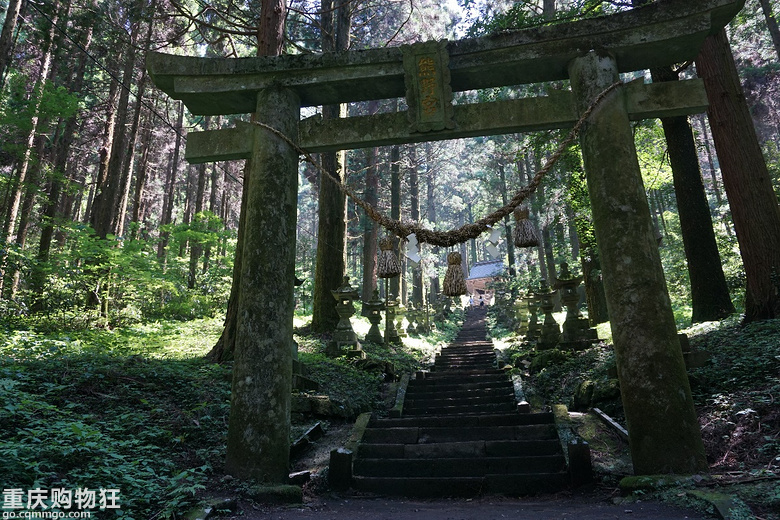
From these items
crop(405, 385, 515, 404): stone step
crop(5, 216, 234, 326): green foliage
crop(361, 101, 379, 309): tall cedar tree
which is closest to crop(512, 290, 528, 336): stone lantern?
crop(361, 101, 379, 309): tall cedar tree

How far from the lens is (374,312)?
12.6 meters

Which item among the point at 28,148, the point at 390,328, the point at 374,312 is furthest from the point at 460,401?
the point at 28,148

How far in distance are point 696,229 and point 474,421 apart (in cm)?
548

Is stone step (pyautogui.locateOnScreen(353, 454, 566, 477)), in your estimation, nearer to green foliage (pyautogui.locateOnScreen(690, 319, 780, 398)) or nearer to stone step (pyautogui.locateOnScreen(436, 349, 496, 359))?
green foliage (pyautogui.locateOnScreen(690, 319, 780, 398))

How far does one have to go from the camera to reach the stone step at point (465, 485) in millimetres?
3963

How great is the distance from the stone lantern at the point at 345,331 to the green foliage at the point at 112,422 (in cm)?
329

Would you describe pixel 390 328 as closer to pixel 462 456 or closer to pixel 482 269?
Answer: pixel 462 456

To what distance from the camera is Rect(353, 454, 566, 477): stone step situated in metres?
4.21

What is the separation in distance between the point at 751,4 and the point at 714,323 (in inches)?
600

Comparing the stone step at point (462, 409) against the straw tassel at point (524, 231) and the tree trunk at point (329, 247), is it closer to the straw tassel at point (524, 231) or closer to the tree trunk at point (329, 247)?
the straw tassel at point (524, 231)

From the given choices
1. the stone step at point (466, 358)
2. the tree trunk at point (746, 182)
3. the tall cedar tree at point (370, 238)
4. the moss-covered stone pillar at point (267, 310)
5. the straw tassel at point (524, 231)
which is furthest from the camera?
the tall cedar tree at point (370, 238)

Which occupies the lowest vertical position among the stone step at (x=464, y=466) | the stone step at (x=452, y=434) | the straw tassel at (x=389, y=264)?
the stone step at (x=464, y=466)

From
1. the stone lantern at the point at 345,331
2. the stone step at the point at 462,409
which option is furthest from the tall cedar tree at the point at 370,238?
the stone step at the point at 462,409

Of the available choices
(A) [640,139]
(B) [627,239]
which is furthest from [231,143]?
(A) [640,139]
